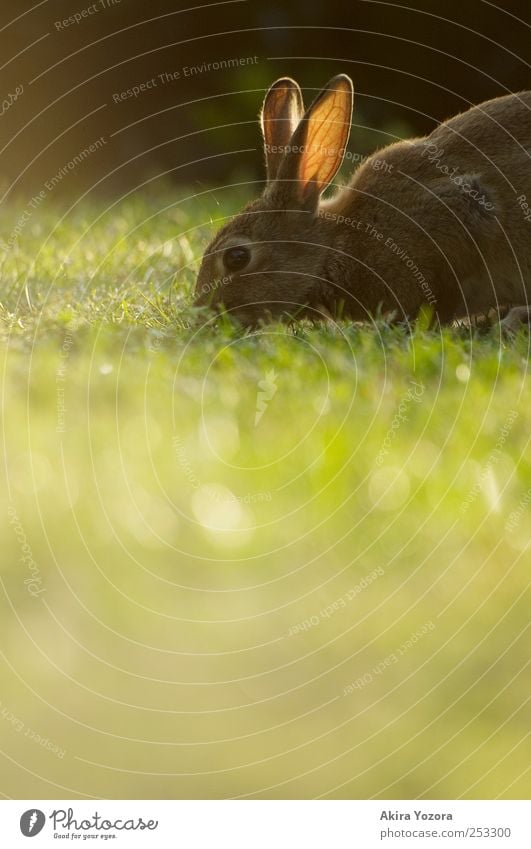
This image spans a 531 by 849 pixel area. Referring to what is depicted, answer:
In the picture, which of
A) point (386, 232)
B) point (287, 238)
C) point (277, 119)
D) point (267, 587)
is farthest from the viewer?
point (277, 119)

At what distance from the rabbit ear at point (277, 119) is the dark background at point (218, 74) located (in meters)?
1.30

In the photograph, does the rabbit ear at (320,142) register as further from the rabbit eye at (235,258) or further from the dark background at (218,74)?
the dark background at (218,74)

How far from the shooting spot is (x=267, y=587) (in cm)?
265

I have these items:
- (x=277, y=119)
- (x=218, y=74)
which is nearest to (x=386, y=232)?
(x=277, y=119)

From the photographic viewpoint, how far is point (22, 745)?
2.54 m

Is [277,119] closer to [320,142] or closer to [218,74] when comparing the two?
[320,142]

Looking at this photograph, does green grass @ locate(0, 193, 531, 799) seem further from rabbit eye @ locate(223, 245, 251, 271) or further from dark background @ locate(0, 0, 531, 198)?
dark background @ locate(0, 0, 531, 198)

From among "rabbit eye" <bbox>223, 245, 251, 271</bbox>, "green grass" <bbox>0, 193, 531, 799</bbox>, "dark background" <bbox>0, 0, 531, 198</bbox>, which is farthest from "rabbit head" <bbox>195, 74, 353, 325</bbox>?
"dark background" <bbox>0, 0, 531, 198</bbox>

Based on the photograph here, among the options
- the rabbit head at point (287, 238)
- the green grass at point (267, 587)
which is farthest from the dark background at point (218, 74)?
the green grass at point (267, 587)

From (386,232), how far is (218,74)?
10.9 ft

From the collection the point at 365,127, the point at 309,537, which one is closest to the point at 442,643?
the point at 309,537

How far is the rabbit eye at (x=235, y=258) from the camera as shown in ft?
16.7

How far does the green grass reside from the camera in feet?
7.93

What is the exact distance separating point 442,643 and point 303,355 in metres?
1.82
